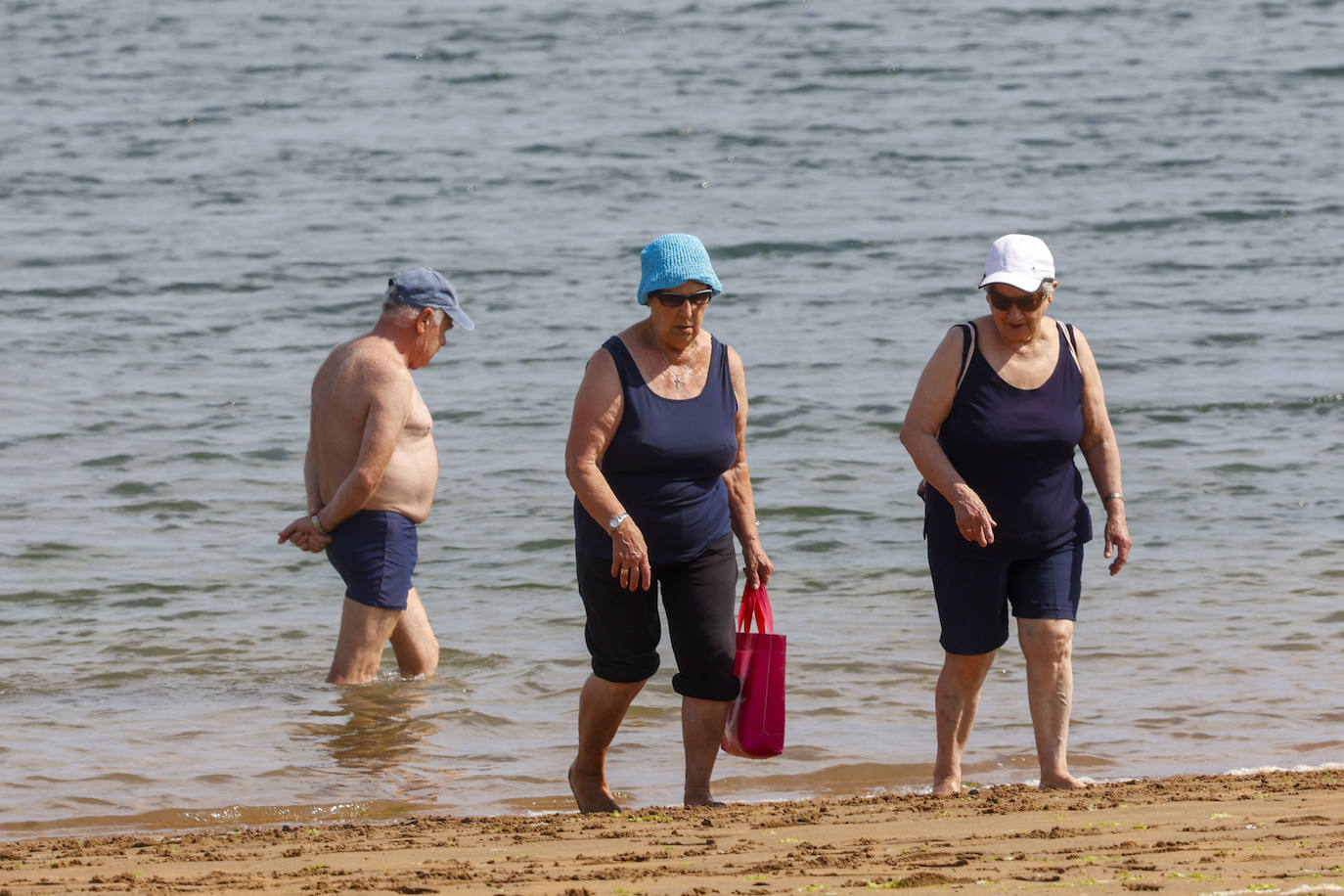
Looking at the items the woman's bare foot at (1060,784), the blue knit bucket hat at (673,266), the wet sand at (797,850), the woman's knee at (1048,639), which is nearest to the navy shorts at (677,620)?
the wet sand at (797,850)

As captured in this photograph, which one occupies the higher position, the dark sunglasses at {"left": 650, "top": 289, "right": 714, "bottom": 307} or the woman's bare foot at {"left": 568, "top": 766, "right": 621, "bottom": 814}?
the dark sunglasses at {"left": 650, "top": 289, "right": 714, "bottom": 307}

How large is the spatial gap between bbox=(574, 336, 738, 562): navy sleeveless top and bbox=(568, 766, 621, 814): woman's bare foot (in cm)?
79

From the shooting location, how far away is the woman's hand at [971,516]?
505cm

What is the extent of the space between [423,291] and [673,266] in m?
1.83

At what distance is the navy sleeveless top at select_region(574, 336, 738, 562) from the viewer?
16.5ft

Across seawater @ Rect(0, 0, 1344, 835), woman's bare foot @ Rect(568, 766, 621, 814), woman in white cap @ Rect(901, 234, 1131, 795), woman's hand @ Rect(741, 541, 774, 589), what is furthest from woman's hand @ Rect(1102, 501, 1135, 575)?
woman's bare foot @ Rect(568, 766, 621, 814)

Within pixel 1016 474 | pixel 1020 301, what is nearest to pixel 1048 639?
pixel 1016 474

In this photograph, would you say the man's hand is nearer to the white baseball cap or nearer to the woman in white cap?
the woman in white cap

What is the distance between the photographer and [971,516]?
5039mm

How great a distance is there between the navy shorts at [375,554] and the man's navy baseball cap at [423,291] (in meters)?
0.78

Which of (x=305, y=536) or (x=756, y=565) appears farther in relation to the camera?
(x=305, y=536)

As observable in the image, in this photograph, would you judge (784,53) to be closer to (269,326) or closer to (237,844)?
(269,326)

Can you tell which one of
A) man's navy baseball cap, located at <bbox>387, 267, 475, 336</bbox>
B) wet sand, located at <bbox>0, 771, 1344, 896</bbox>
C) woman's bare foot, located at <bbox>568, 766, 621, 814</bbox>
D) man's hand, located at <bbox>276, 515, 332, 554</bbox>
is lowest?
woman's bare foot, located at <bbox>568, 766, 621, 814</bbox>

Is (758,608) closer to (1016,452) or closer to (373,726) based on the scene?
(1016,452)
